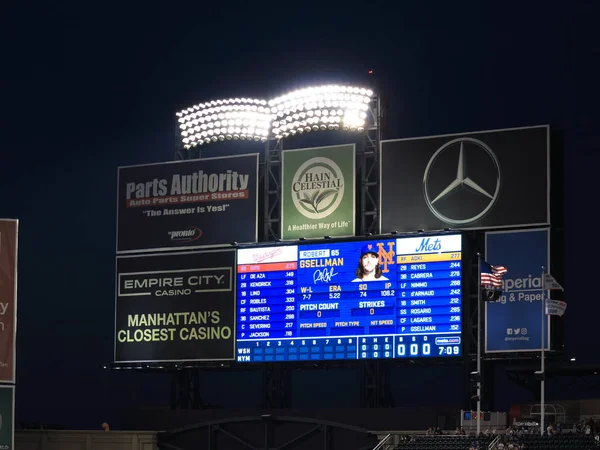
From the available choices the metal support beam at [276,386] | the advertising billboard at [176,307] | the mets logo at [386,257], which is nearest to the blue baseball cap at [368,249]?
the mets logo at [386,257]

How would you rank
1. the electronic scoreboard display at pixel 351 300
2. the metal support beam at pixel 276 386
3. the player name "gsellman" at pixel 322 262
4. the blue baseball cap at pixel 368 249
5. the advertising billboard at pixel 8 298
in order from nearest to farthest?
the electronic scoreboard display at pixel 351 300
the advertising billboard at pixel 8 298
the blue baseball cap at pixel 368 249
the player name "gsellman" at pixel 322 262
the metal support beam at pixel 276 386

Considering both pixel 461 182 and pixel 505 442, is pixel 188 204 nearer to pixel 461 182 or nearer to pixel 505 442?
pixel 461 182

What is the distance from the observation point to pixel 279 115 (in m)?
36.1

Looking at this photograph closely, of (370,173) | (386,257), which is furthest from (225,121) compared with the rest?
(386,257)

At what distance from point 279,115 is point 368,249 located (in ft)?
16.0

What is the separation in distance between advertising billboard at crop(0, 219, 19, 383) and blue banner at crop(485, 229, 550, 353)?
1165 centimetres

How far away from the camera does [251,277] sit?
115 feet

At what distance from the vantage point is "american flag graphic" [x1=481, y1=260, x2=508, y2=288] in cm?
3105

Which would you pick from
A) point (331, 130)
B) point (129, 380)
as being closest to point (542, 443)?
point (331, 130)

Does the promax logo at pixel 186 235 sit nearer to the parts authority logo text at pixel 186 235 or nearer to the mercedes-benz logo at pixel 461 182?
the parts authority logo text at pixel 186 235

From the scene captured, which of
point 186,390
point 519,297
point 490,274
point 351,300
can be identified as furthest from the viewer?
point 186,390

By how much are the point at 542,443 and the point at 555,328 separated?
9.83ft

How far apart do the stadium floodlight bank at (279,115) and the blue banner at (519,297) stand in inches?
211

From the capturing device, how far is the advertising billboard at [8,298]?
109 ft
